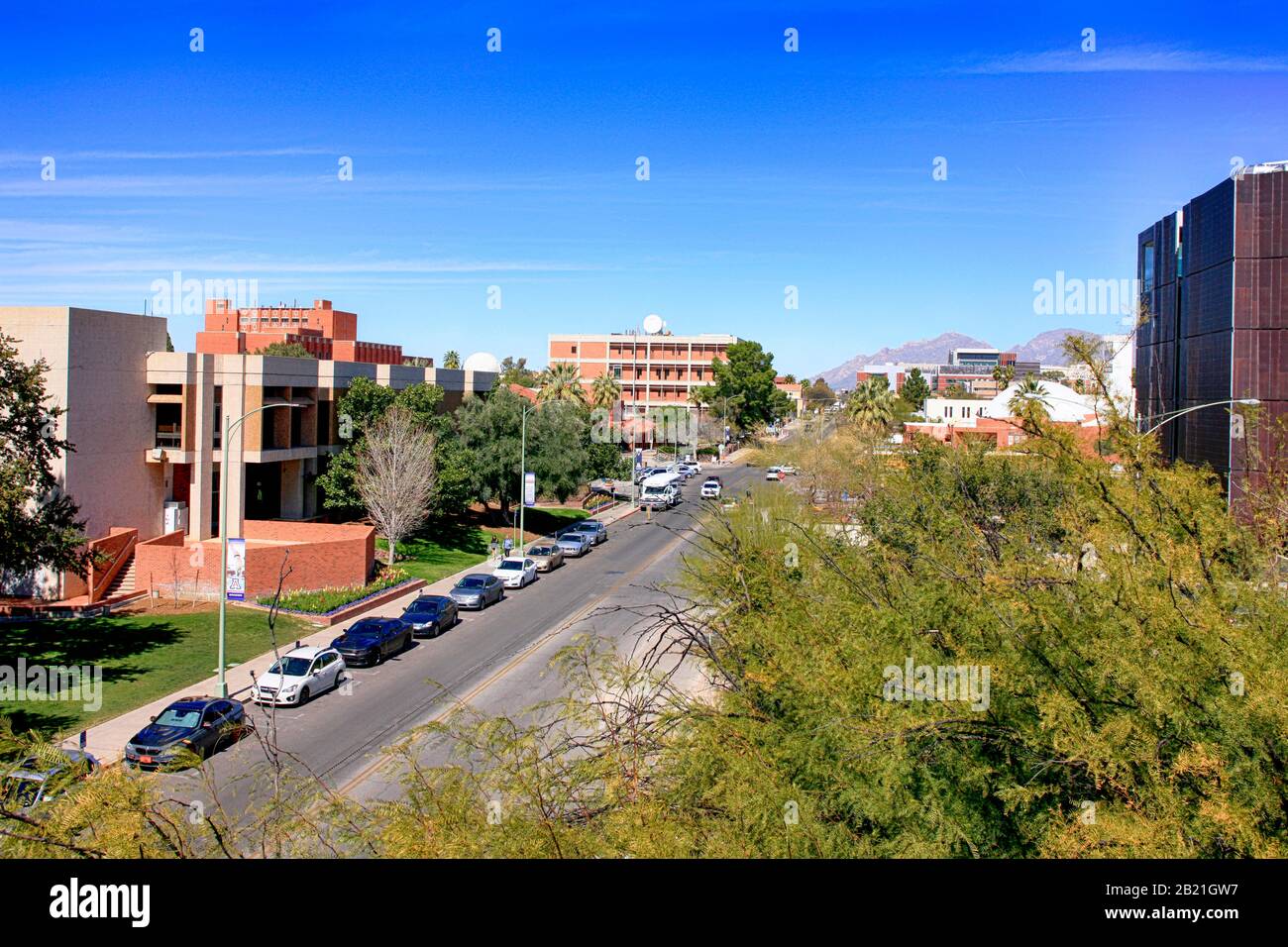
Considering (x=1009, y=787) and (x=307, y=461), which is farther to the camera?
(x=307, y=461)

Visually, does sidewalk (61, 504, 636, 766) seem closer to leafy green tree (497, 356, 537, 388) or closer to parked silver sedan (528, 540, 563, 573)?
parked silver sedan (528, 540, 563, 573)

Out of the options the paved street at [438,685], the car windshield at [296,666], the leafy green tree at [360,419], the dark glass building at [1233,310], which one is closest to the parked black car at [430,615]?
the paved street at [438,685]

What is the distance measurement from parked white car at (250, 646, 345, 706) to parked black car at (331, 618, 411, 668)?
150 centimetres

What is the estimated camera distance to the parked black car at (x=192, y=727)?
722 inches

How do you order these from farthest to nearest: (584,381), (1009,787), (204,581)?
(584,381) < (204,581) < (1009,787)

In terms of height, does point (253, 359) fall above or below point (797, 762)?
above

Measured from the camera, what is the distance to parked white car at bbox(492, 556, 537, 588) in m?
38.7

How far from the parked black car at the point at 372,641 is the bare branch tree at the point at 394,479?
10.7 meters

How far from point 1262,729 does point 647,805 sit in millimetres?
4686

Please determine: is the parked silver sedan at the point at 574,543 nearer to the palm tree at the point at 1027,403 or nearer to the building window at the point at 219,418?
the building window at the point at 219,418

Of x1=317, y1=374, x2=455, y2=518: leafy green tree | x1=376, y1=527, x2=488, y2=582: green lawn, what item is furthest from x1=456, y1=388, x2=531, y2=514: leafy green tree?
x1=376, y1=527, x2=488, y2=582: green lawn

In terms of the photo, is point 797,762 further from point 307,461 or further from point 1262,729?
point 307,461
